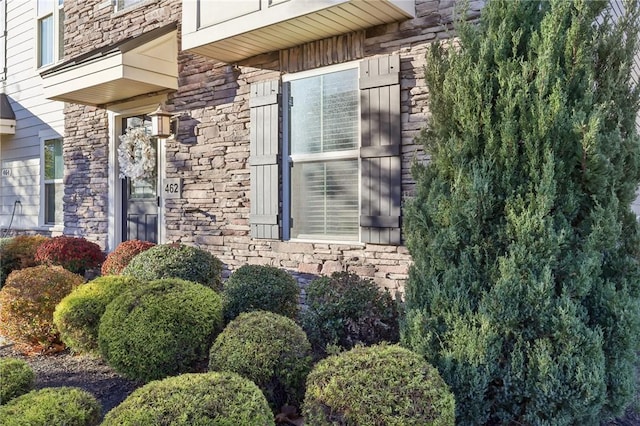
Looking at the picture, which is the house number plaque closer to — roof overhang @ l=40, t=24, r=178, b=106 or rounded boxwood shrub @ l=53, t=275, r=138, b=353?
roof overhang @ l=40, t=24, r=178, b=106

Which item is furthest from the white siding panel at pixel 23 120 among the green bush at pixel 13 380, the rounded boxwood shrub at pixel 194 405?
the rounded boxwood shrub at pixel 194 405

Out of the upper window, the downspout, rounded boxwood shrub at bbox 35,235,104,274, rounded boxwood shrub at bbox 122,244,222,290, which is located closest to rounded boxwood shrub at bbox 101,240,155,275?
rounded boxwood shrub at bbox 122,244,222,290

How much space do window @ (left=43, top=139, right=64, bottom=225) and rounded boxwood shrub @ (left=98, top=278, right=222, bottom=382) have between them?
224 inches

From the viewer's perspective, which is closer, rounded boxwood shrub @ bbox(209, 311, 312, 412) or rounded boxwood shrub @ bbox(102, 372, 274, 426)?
rounded boxwood shrub @ bbox(102, 372, 274, 426)

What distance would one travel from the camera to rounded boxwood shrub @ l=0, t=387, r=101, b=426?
200cm

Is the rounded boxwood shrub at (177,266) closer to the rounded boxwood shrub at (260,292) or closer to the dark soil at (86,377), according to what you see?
the rounded boxwood shrub at (260,292)

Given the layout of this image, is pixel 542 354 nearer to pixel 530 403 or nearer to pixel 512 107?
pixel 530 403

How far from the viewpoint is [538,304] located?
2.39m

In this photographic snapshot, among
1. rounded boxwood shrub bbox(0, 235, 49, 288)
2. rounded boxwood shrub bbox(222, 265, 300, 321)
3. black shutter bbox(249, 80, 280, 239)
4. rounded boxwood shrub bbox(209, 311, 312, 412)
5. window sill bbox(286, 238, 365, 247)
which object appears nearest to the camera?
rounded boxwood shrub bbox(209, 311, 312, 412)

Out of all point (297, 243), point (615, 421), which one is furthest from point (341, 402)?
point (297, 243)

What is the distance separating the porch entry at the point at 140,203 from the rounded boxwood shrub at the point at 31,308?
221 centimetres

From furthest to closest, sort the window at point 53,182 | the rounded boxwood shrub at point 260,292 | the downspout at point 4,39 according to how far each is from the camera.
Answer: the downspout at point 4,39 < the window at point 53,182 < the rounded boxwood shrub at point 260,292

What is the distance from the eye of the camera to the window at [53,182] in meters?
7.98

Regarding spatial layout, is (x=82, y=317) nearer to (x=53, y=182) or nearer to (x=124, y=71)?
(x=124, y=71)
